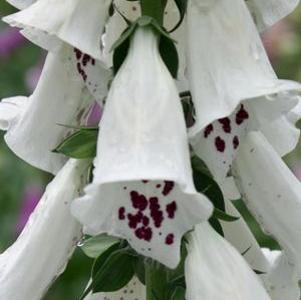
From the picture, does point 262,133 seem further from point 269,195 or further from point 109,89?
point 109,89

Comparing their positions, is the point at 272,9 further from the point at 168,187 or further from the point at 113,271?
the point at 113,271

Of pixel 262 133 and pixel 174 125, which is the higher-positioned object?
pixel 174 125

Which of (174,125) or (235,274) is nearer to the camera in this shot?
(174,125)

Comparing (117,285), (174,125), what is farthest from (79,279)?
(174,125)

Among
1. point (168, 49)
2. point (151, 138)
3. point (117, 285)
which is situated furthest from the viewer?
point (117, 285)

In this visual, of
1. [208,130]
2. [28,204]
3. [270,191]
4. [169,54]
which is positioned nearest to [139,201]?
[208,130]

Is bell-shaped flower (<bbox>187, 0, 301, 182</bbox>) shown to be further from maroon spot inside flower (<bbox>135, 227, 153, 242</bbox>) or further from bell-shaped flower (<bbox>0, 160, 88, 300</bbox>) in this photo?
bell-shaped flower (<bbox>0, 160, 88, 300</bbox>)

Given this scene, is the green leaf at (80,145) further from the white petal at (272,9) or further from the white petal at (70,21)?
the white petal at (272,9)
